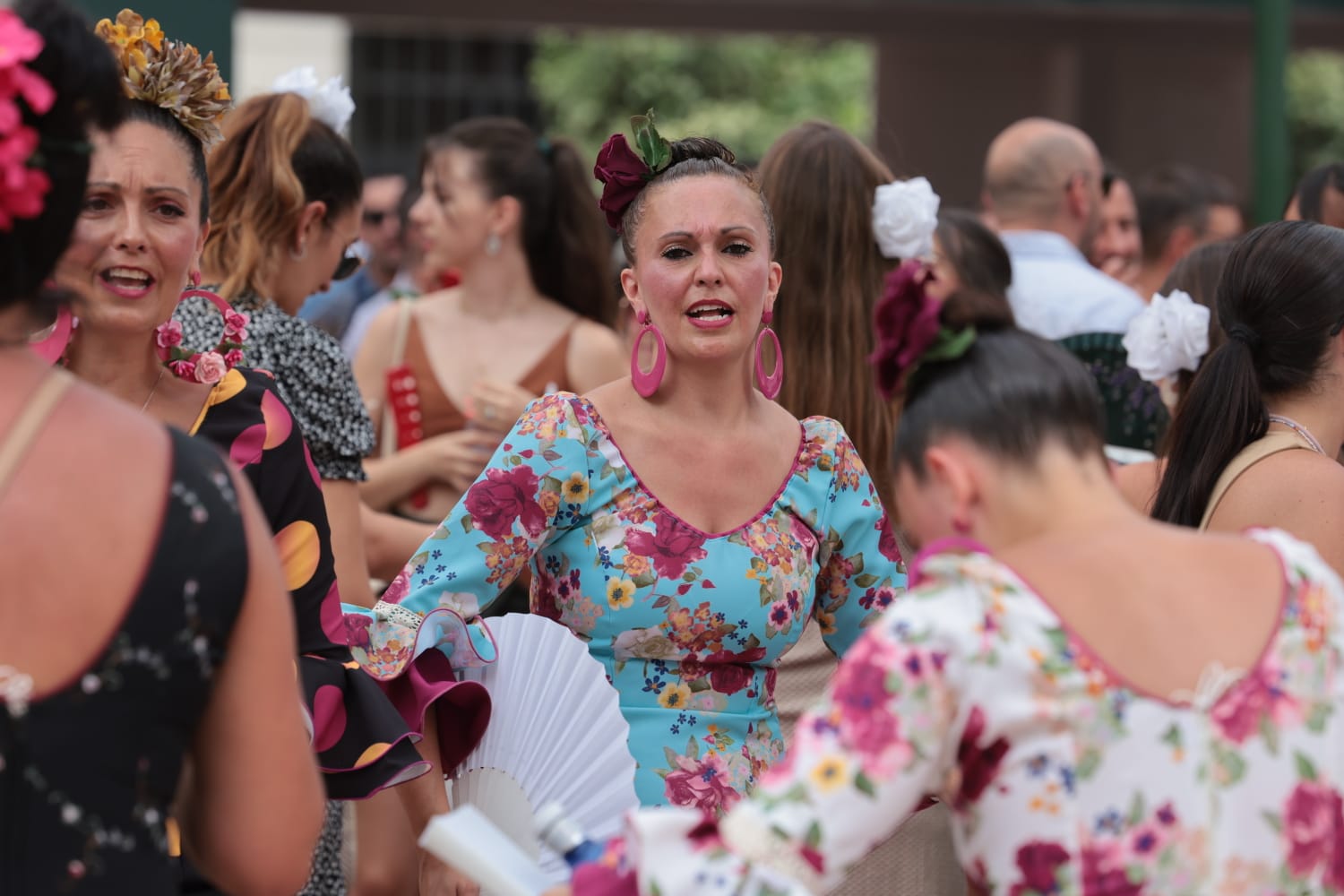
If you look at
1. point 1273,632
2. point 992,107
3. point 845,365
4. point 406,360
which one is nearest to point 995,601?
point 1273,632

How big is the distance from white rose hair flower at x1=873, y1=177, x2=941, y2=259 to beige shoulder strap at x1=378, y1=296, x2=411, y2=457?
1.64 metres

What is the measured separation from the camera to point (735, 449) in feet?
10.9

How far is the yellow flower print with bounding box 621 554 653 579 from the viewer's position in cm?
316

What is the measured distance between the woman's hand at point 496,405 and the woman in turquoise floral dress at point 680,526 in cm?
164

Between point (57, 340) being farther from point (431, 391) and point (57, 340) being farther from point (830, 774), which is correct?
point (431, 391)

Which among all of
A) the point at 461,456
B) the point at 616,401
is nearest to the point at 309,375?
the point at 616,401

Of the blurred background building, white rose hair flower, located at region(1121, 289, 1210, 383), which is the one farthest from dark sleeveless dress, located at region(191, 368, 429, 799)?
the blurred background building

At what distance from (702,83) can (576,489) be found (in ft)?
86.2

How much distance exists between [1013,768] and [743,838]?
316 mm

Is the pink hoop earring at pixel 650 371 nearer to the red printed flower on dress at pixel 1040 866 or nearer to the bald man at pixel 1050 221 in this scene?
the red printed flower on dress at pixel 1040 866

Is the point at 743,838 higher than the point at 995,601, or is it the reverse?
the point at 995,601

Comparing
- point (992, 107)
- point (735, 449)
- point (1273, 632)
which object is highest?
point (1273, 632)

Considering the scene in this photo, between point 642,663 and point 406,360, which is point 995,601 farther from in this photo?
point 406,360

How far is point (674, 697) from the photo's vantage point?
3213 mm
